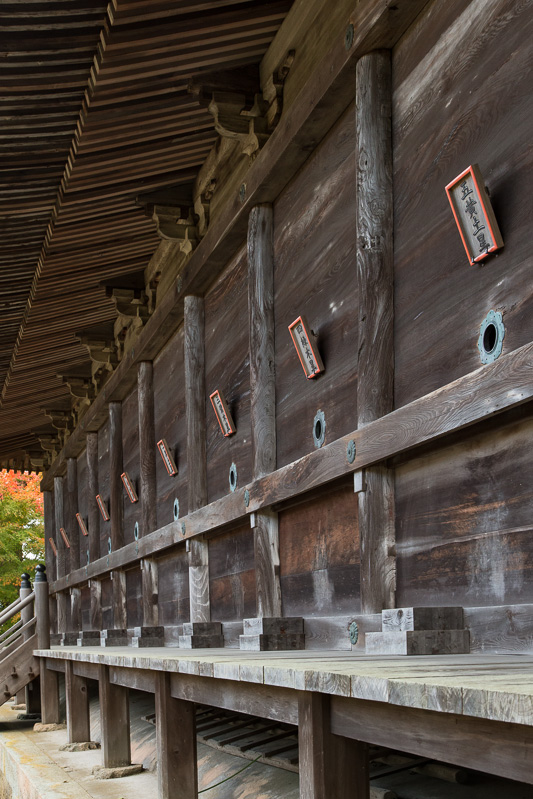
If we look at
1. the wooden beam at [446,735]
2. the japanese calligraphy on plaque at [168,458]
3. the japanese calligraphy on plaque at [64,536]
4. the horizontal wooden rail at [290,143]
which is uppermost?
the horizontal wooden rail at [290,143]

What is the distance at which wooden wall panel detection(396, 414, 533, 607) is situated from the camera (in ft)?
10.7

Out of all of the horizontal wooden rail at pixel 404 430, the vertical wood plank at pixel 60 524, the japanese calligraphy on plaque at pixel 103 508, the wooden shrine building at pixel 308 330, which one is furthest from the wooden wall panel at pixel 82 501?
the horizontal wooden rail at pixel 404 430

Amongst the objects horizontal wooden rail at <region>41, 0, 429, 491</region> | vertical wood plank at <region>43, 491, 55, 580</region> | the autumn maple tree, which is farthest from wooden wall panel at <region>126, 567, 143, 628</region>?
the autumn maple tree

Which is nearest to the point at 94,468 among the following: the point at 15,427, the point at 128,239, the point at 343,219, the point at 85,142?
the point at 15,427

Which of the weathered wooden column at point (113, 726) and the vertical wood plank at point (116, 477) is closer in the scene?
the weathered wooden column at point (113, 726)

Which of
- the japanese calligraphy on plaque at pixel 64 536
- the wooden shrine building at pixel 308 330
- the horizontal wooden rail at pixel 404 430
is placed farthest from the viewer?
the japanese calligraphy on plaque at pixel 64 536

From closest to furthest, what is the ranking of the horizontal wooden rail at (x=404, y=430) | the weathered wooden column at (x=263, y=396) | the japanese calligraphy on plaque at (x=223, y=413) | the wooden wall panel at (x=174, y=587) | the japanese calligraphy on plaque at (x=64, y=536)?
the horizontal wooden rail at (x=404, y=430) → the weathered wooden column at (x=263, y=396) → the japanese calligraphy on plaque at (x=223, y=413) → the wooden wall panel at (x=174, y=587) → the japanese calligraphy on plaque at (x=64, y=536)

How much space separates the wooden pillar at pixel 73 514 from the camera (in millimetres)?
13344

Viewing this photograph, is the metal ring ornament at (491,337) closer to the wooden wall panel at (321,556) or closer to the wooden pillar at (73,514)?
the wooden wall panel at (321,556)

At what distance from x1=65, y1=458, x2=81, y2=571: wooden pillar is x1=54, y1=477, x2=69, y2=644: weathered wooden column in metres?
0.58

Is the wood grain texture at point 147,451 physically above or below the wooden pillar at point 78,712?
above

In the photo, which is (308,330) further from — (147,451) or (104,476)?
(104,476)

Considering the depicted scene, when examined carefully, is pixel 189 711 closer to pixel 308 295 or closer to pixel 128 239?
pixel 308 295

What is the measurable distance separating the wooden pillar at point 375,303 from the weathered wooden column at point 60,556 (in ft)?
35.0
